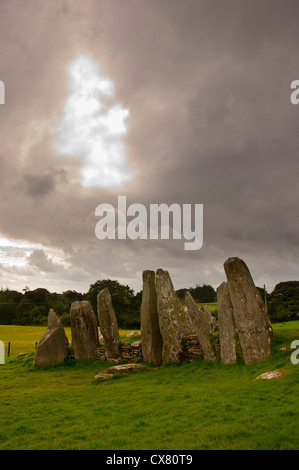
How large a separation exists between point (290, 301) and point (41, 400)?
34.7m

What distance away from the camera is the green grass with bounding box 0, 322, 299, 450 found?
7.59 m

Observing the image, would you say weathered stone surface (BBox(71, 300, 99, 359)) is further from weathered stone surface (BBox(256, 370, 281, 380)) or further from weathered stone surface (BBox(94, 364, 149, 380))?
weathered stone surface (BBox(256, 370, 281, 380))

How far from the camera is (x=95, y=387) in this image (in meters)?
15.6

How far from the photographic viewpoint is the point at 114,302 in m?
50.7

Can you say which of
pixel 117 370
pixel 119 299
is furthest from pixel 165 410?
pixel 119 299

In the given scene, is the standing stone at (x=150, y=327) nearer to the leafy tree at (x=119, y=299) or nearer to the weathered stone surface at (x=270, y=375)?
the weathered stone surface at (x=270, y=375)

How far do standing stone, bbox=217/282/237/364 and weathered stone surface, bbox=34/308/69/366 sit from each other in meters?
11.8

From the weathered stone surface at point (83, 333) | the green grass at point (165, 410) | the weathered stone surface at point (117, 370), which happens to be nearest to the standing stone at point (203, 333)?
the green grass at point (165, 410)

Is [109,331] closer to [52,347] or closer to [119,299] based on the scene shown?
[52,347]

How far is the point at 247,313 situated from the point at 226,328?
1532mm

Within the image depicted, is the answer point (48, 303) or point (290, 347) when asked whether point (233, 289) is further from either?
point (48, 303)

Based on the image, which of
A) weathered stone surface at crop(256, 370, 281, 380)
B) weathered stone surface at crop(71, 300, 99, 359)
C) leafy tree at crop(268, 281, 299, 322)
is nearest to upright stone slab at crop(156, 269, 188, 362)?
weathered stone surface at crop(71, 300, 99, 359)
